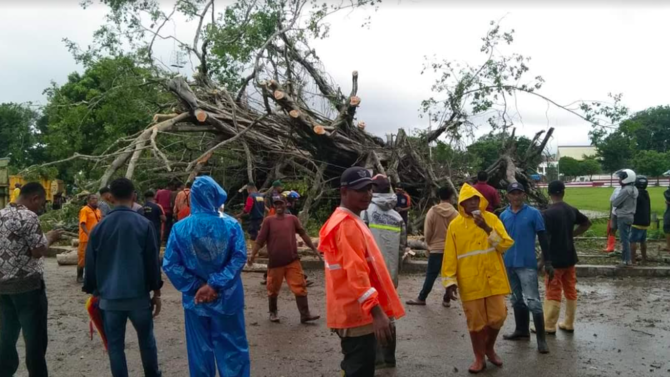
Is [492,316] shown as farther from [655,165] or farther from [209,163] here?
[655,165]

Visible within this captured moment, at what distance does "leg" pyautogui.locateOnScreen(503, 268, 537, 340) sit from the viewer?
5648 millimetres

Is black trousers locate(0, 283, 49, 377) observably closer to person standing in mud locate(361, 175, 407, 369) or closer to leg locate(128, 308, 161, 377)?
leg locate(128, 308, 161, 377)

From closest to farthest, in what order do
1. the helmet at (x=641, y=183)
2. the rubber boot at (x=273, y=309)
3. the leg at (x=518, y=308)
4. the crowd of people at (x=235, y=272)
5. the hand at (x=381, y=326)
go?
the hand at (x=381, y=326) → the crowd of people at (x=235, y=272) → the leg at (x=518, y=308) → the rubber boot at (x=273, y=309) → the helmet at (x=641, y=183)

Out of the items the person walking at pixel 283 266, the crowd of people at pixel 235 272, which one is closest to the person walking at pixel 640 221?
the crowd of people at pixel 235 272

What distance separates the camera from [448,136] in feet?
46.5

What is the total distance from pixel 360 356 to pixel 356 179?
3.71 ft

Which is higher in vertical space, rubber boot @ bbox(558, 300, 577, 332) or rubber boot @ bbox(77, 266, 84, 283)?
rubber boot @ bbox(77, 266, 84, 283)

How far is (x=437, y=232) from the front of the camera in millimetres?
7379

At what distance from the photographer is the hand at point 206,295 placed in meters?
3.82

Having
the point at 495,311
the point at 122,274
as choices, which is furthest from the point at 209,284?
the point at 495,311

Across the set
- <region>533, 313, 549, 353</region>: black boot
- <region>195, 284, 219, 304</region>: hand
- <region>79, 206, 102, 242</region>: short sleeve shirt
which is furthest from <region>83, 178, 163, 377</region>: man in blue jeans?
<region>79, 206, 102, 242</region>: short sleeve shirt

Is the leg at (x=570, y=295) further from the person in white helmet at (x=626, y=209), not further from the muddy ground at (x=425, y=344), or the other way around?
the person in white helmet at (x=626, y=209)

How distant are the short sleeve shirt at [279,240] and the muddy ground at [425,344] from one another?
793mm

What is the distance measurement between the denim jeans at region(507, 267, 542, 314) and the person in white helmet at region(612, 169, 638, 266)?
4.78 metres
